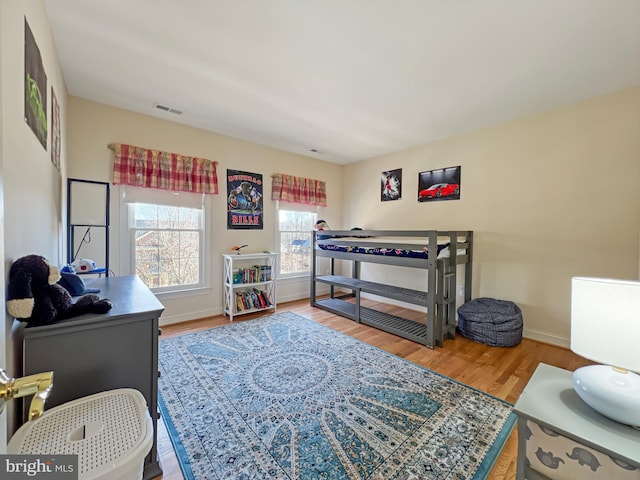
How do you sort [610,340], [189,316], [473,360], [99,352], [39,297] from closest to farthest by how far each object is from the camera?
[610,340]
[39,297]
[99,352]
[473,360]
[189,316]

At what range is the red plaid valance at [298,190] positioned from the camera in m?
4.13

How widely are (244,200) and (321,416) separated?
2943 mm

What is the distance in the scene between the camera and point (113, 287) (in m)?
1.86

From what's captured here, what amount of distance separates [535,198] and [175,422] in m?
3.84

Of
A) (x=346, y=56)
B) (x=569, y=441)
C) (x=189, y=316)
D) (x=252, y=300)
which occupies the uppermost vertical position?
(x=346, y=56)

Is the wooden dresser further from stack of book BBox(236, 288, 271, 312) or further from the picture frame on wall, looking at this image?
stack of book BBox(236, 288, 271, 312)

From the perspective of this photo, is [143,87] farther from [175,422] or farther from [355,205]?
[355,205]

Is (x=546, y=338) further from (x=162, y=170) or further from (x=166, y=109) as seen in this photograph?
(x=166, y=109)

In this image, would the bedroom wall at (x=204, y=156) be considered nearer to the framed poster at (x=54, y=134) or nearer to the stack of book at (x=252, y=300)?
the stack of book at (x=252, y=300)

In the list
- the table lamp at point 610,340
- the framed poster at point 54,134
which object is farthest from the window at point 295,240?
the table lamp at point 610,340

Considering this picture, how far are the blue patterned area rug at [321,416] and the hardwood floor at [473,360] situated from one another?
6 cm

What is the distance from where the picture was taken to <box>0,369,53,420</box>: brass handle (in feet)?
1.53

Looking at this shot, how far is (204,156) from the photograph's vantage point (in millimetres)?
3484

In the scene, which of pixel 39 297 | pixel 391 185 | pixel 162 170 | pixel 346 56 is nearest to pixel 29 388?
pixel 39 297
